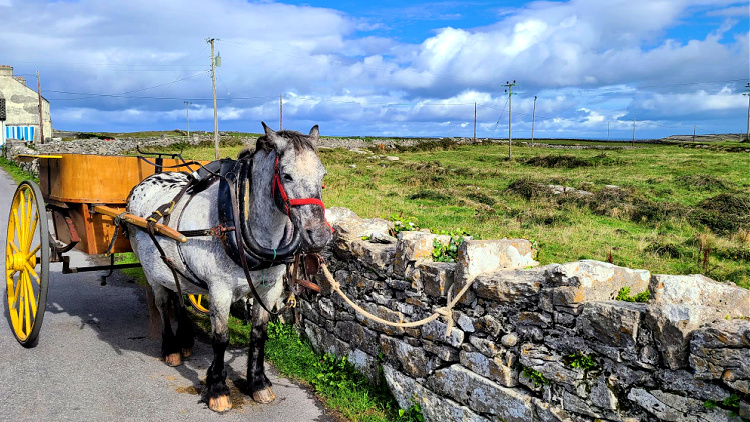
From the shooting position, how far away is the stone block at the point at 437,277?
4340mm

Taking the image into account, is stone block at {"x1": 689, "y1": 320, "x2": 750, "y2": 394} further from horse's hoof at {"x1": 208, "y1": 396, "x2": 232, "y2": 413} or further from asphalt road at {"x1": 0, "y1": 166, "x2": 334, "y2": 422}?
horse's hoof at {"x1": 208, "y1": 396, "x2": 232, "y2": 413}

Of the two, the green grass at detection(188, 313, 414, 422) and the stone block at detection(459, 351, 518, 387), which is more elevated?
the stone block at detection(459, 351, 518, 387)

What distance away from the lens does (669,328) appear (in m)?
2.88

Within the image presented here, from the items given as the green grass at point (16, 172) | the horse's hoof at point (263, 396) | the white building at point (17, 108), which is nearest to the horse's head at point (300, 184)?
the horse's hoof at point (263, 396)

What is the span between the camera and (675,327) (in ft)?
9.36

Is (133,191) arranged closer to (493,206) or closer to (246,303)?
(246,303)

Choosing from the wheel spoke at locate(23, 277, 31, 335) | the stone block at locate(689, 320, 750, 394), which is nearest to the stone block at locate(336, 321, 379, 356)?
the stone block at locate(689, 320, 750, 394)

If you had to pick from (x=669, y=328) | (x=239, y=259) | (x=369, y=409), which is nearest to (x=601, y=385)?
(x=669, y=328)

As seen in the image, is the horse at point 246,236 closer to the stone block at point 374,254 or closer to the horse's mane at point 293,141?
the horse's mane at point 293,141

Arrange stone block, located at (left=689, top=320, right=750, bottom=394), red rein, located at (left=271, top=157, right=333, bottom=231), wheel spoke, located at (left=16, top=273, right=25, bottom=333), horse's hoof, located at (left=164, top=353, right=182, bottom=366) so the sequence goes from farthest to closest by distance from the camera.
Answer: wheel spoke, located at (left=16, top=273, right=25, bottom=333)
horse's hoof, located at (left=164, top=353, right=182, bottom=366)
red rein, located at (left=271, top=157, right=333, bottom=231)
stone block, located at (left=689, top=320, right=750, bottom=394)

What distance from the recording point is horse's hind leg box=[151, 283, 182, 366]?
589cm

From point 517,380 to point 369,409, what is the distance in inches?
68.4

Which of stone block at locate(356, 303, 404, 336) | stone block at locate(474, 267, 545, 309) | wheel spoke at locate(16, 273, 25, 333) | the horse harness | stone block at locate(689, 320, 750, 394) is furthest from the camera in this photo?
wheel spoke at locate(16, 273, 25, 333)

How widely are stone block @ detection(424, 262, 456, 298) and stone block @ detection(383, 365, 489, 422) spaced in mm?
891
